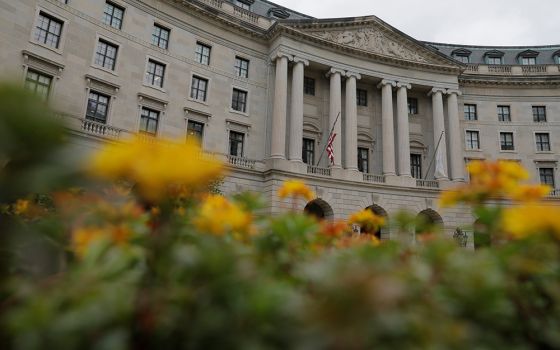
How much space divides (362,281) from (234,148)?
96.3 ft

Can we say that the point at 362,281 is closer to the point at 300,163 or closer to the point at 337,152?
the point at 300,163

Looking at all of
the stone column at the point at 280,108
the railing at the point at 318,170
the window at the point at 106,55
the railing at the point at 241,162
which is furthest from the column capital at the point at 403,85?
the window at the point at 106,55

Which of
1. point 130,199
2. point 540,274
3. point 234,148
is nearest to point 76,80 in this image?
point 234,148

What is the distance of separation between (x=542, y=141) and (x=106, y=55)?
41982mm

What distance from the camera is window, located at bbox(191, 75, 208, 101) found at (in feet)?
95.5

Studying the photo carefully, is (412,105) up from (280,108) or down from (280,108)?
up

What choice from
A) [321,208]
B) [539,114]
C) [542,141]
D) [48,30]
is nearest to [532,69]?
[539,114]

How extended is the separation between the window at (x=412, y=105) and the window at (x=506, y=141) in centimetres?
968

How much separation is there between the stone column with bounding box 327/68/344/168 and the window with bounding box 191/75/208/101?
36.3 ft

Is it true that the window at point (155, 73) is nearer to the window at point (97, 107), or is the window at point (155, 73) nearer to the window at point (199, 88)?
the window at point (199, 88)

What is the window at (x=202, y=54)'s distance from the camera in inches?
1177

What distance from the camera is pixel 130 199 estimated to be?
99.7 inches

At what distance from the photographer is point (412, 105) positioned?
3841 cm

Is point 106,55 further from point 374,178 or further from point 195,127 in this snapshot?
point 374,178
